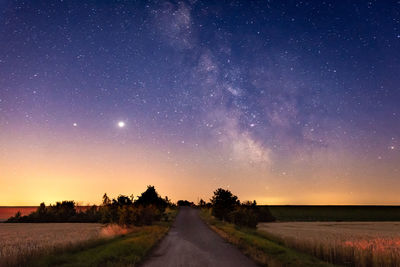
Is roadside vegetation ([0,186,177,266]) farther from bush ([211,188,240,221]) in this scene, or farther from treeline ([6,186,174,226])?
bush ([211,188,240,221])

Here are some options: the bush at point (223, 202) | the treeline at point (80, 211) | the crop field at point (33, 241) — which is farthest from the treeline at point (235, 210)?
the crop field at point (33, 241)

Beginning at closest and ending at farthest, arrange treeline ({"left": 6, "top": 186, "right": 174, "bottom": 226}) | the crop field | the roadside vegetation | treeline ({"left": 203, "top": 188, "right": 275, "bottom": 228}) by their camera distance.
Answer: the roadside vegetation → the crop field → treeline ({"left": 203, "top": 188, "right": 275, "bottom": 228}) → treeline ({"left": 6, "top": 186, "right": 174, "bottom": 226})

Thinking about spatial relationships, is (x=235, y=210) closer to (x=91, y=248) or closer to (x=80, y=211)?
(x=91, y=248)

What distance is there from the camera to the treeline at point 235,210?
4016cm

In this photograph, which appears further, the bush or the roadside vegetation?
the bush

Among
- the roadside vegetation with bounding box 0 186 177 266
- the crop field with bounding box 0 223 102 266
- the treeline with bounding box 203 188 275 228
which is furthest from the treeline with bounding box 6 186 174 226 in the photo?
the crop field with bounding box 0 223 102 266

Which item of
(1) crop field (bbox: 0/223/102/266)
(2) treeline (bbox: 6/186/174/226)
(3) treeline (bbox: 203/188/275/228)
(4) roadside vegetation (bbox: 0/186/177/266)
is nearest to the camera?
(4) roadside vegetation (bbox: 0/186/177/266)

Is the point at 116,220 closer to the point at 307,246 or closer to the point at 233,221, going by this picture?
the point at 233,221

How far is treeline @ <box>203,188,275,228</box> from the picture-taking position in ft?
132

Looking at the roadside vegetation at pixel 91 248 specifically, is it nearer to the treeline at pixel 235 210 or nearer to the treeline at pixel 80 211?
the treeline at pixel 80 211

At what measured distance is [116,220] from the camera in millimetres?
39688

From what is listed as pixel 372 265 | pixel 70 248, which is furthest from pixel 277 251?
pixel 70 248

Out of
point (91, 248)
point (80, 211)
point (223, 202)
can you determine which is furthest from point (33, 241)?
point (80, 211)

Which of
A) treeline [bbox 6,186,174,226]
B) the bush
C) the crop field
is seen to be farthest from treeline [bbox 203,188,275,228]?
the crop field
